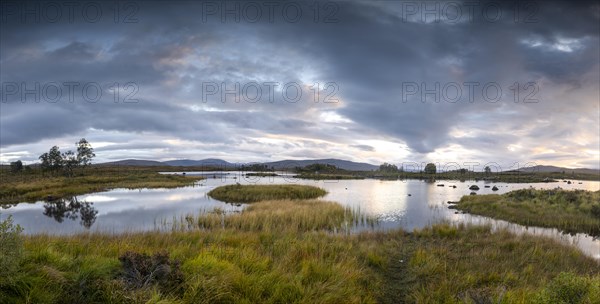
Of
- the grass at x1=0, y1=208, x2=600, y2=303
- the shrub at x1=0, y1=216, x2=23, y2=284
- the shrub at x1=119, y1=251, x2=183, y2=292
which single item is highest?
the shrub at x1=0, y1=216, x2=23, y2=284

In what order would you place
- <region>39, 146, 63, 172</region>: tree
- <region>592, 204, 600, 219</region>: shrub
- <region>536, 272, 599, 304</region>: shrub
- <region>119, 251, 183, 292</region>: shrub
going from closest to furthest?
<region>536, 272, 599, 304</region>: shrub < <region>119, 251, 183, 292</region>: shrub < <region>592, 204, 600, 219</region>: shrub < <region>39, 146, 63, 172</region>: tree

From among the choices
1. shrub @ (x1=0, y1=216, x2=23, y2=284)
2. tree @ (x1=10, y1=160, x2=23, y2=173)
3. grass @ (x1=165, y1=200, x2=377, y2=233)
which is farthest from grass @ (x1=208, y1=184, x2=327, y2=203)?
tree @ (x1=10, y1=160, x2=23, y2=173)

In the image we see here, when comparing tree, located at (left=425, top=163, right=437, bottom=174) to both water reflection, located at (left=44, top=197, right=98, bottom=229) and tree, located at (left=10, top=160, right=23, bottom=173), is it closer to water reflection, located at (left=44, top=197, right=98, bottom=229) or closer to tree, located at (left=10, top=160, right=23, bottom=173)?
water reflection, located at (left=44, top=197, right=98, bottom=229)

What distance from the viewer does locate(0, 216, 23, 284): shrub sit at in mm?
5316

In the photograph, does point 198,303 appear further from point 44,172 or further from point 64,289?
point 44,172

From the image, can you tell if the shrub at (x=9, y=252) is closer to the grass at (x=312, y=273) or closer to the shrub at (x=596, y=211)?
the grass at (x=312, y=273)

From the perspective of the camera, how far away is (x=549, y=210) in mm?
29609

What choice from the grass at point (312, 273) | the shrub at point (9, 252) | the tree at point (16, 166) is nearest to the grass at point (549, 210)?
the grass at point (312, 273)

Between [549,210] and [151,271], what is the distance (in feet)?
116

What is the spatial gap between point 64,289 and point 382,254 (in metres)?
11.4

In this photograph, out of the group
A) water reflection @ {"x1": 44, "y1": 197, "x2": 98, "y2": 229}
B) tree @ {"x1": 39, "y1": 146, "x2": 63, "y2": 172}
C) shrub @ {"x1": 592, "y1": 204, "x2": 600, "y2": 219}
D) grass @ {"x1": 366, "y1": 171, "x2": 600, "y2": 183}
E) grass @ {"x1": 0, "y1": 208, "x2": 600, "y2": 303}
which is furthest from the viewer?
grass @ {"x1": 366, "y1": 171, "x2": 600, "y2": 183}

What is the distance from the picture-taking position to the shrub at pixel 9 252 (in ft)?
17.4

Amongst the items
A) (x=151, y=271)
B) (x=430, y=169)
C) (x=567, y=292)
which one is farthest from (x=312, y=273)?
(x=430, y=169)

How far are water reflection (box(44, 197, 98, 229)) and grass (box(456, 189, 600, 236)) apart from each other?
37253 millimetres
